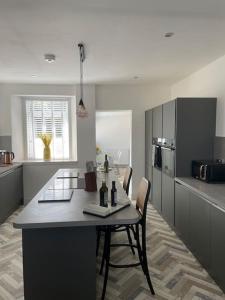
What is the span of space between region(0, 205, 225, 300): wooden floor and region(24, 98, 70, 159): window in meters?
2.40

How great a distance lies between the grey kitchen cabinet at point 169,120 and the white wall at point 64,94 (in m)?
1.76

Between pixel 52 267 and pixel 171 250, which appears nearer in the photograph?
pixel 52 267

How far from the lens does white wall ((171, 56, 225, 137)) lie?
10.5 ft

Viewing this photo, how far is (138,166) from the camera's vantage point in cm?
534

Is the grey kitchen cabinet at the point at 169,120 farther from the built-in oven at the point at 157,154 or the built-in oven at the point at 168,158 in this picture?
the built-in oven at the point at 157,154

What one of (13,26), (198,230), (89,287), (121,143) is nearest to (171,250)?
(198,230)

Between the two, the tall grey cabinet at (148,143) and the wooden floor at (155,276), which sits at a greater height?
the tall grey cabinet at (148,143)

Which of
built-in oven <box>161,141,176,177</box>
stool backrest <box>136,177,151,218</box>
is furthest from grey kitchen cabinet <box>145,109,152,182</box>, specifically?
stool backrest <box>136,177,151,218</box>

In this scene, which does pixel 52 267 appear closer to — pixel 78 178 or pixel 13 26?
pixel 78 178

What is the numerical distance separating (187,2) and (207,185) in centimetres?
195

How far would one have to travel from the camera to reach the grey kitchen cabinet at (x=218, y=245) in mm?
2150

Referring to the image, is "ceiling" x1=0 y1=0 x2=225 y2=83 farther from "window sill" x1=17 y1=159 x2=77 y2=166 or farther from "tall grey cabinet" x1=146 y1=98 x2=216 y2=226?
"window sill" x1=17 y1=159 x2=77 y2=166

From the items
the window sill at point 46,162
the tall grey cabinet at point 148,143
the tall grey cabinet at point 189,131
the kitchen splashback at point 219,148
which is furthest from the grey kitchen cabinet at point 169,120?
the window sill at point 46,162

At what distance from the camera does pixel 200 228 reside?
103 inches
